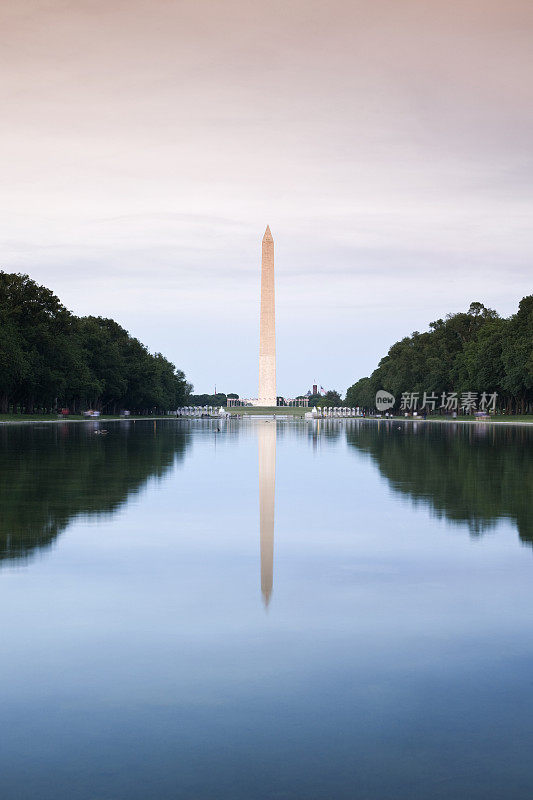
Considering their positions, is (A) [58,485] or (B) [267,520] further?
(A) [58,485]

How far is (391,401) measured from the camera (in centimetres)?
16388

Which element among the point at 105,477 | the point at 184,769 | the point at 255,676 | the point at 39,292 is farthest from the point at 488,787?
the point at 39,292

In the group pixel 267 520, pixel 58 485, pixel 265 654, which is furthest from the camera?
pixel 58 485

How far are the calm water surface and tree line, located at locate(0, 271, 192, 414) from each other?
6752 centimetres

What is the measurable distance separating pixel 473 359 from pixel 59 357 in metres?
47.5

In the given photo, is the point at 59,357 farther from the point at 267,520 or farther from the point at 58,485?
the point at 267,520

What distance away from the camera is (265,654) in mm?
7016

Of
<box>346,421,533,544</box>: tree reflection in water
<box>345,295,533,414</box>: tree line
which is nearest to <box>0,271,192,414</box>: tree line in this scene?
<box>345,295,533,414</box>: tree line

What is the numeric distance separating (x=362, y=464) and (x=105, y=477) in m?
9.73

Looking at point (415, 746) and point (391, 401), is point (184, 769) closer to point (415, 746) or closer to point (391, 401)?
point (415, 746)

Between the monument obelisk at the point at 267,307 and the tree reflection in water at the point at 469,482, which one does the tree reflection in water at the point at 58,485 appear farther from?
the monument obelisk at the point at 267,307

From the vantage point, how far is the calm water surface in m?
4.92

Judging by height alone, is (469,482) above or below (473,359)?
below

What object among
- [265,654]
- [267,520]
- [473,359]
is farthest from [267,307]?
[265,654]
